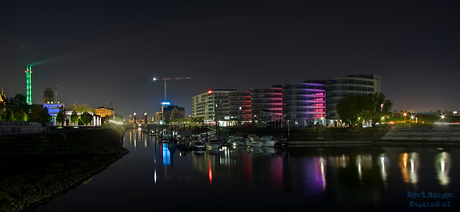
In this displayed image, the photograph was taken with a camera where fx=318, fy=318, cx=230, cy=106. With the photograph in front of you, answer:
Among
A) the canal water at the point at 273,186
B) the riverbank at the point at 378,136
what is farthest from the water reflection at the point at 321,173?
the riverbank at the point at 378,136

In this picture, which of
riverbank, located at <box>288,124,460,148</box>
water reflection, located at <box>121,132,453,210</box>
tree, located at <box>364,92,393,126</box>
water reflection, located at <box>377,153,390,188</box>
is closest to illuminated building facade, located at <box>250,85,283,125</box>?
tree, located at <box>364,92,393,126</box>

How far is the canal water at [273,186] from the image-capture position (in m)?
34.9

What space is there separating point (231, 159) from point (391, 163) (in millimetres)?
33048

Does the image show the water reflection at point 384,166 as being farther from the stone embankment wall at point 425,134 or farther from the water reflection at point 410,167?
the stone embankment wall at point 425,134

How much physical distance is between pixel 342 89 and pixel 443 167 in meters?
114

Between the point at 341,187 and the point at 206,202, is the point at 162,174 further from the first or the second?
the point at 341,187

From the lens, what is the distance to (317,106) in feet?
584

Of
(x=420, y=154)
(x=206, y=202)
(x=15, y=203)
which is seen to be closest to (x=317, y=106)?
(x=420, y=154)

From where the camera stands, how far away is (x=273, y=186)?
145 ft

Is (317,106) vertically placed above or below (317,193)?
above

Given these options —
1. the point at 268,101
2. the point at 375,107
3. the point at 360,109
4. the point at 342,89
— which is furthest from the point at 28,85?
the point at 375,107

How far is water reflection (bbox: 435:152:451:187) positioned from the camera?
47553mm

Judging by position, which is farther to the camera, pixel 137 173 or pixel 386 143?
pixel 386 143

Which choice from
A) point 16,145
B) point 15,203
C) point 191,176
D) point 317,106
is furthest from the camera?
point 317,106
